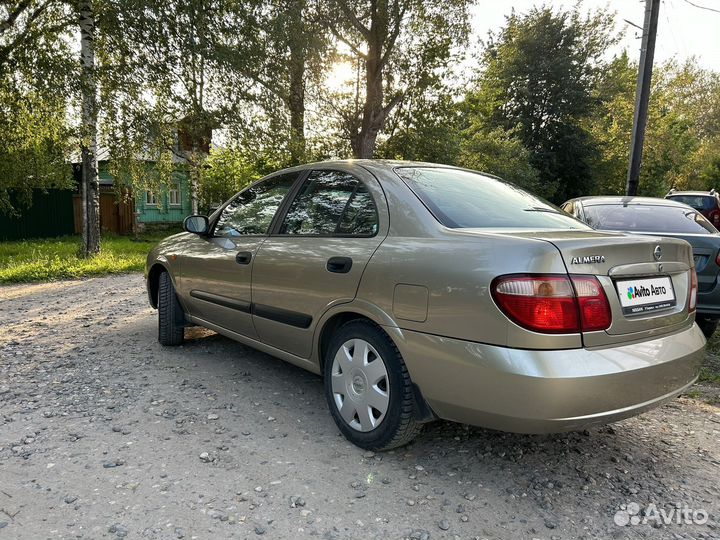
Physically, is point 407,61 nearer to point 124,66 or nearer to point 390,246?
point 124,66

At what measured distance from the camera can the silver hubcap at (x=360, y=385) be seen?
263cm

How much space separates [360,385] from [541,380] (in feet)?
3.43

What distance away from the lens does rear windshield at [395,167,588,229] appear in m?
2.70

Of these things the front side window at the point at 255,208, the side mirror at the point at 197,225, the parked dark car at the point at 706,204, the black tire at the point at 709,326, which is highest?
the parked dark car at the point at 706,204

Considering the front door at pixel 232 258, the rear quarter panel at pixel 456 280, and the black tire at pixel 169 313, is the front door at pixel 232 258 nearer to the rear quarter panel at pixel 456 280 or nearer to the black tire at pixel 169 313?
the black tire at pixel 169 313

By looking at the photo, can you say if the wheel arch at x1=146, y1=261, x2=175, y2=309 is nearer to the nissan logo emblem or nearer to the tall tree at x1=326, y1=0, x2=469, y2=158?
the nissan logo emblem

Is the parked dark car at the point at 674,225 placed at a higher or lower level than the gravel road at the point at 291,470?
higher

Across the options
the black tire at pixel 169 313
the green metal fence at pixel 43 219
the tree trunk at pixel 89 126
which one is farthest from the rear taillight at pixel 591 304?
the green metal fence at pixel 43 219

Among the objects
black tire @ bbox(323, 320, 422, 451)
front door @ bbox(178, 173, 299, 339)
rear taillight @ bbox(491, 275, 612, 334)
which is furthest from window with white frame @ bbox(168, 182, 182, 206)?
rear taillight @ bbox(491, 275, 612, 334)

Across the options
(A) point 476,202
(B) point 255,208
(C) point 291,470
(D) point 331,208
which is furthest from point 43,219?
(A) point 476,202

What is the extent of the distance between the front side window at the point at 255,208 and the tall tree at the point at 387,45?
10.5m

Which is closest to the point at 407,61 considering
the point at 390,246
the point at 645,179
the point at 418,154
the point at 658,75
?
the point at 418,154

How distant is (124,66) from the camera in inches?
426

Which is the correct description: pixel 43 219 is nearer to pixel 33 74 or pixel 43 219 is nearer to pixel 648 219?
pixel 33 74
